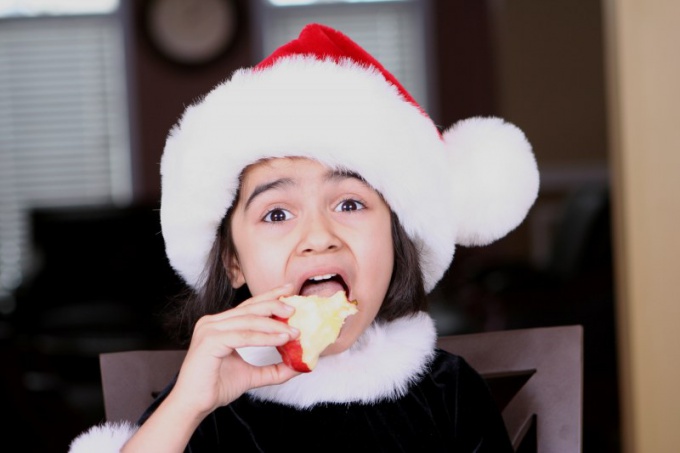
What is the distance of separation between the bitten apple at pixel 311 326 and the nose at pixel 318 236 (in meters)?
0.07

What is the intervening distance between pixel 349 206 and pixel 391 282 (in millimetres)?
150

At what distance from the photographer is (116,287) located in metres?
4.34

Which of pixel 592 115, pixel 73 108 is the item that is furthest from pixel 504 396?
pixel 73 108

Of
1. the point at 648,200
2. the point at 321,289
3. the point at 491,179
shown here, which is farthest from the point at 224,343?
the point at 648,200

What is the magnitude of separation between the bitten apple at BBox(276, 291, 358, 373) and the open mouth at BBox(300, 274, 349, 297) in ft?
0.21

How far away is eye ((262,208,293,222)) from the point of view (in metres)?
1.07

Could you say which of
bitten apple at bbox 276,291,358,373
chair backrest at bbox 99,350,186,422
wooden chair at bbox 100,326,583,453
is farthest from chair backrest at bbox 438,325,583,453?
chair backrest at bbox 99,350,186,422

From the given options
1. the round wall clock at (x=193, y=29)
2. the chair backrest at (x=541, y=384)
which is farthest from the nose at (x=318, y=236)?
the round wall clock at (x=193, y=29)

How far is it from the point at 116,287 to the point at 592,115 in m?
2.74

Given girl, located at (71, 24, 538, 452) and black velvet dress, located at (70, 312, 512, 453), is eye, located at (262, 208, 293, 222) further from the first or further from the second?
black velvet dress, located at (70, 312, 512, 453)

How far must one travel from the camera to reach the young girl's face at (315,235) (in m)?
1.03

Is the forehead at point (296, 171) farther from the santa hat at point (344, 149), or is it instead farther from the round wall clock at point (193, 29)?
the round wall clock at point (193, 29)

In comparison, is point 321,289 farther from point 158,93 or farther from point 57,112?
point 57,112

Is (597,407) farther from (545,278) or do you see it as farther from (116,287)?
(116,287)
